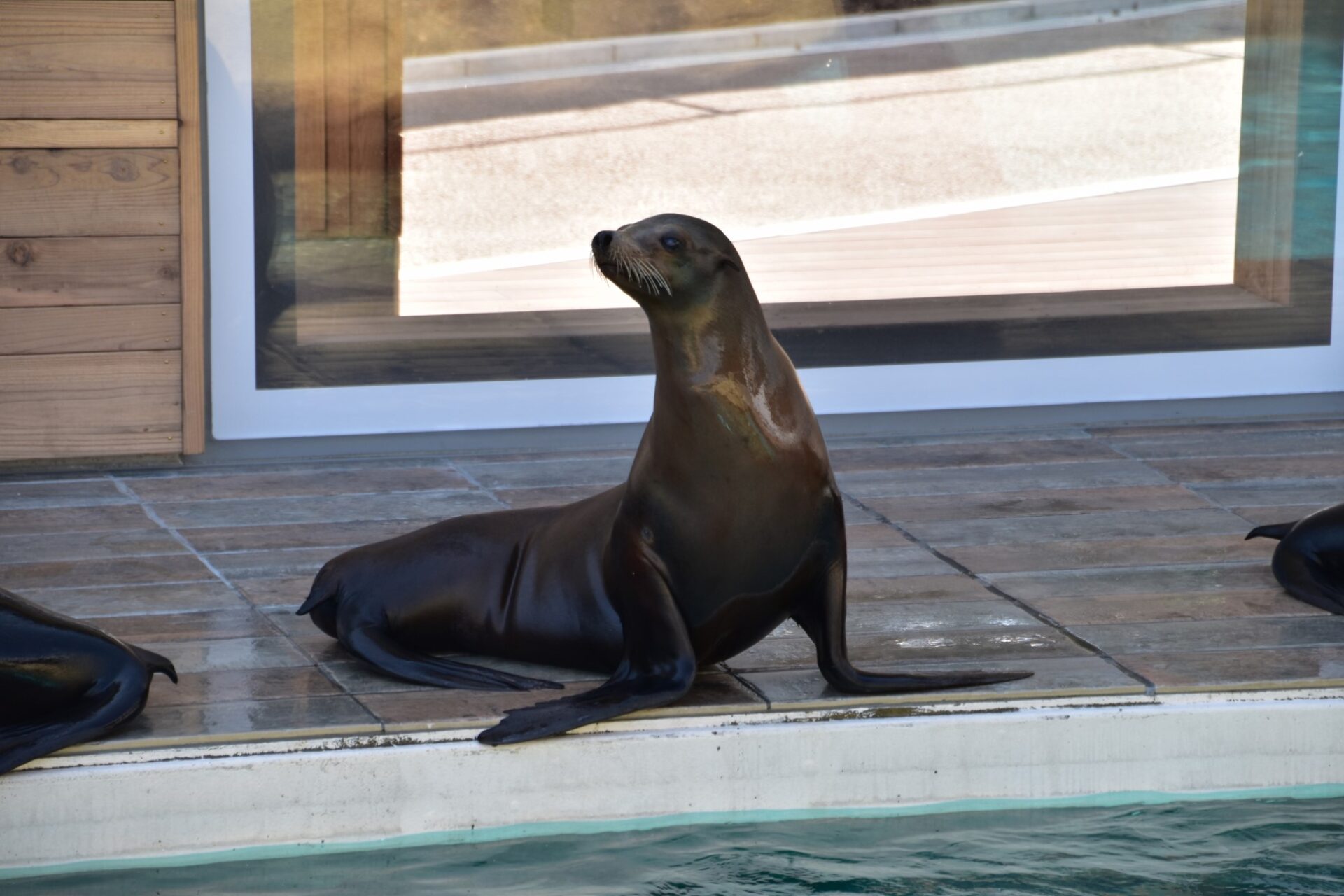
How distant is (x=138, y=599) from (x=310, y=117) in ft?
6.32

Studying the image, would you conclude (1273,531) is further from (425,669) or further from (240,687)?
(240,687)

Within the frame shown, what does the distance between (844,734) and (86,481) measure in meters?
2.73

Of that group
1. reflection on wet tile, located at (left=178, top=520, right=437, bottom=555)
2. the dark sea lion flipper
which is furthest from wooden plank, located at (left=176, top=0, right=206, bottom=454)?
the dark sea lion flipper

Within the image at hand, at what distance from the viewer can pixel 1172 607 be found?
4391 mm

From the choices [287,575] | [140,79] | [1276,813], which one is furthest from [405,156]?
[1276,813]

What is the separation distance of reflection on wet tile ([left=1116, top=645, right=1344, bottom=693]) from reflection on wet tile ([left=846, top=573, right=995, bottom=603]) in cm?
55

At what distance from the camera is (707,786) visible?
3.60m

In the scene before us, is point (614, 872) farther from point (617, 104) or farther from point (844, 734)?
point (617, 104)

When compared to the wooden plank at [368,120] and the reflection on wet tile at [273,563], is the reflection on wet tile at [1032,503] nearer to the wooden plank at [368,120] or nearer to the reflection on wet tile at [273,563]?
the reflection on wet tile at [273,563]

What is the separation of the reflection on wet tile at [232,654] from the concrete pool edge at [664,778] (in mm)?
466

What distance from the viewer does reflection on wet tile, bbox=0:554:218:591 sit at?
4.52 meters

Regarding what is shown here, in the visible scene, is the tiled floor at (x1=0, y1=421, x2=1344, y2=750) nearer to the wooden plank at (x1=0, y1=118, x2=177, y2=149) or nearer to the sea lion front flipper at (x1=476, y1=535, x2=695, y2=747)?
the sea lion front flipper at (x1=476, y1=535, x2=695, y2=747)

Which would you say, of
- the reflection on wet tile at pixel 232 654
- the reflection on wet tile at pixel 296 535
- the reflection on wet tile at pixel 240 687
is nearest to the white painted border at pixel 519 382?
the reflection on wet tile at pixel 296 535

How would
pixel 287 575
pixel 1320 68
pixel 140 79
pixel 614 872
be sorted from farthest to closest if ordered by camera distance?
pixel 1320 68, pixel 140 79, pixel 287 575, pixel 614 872
